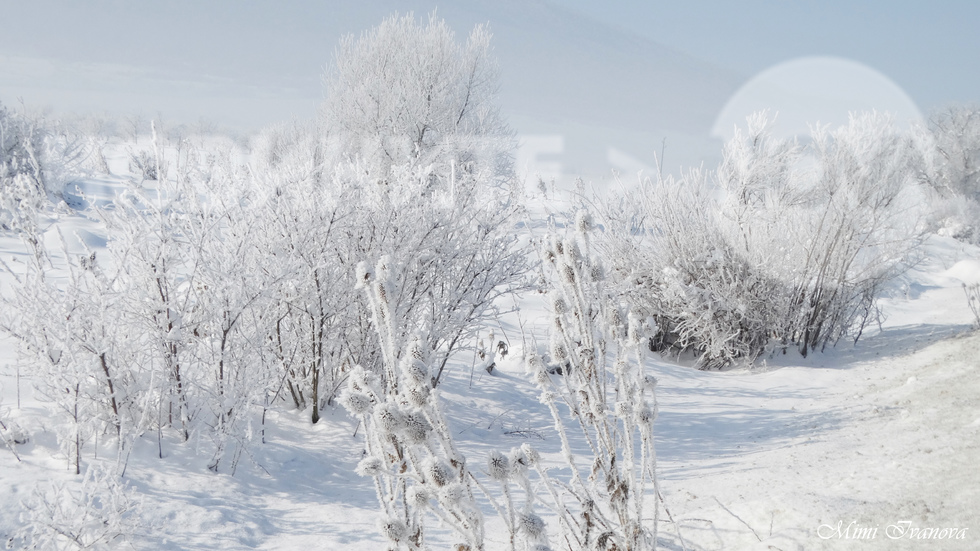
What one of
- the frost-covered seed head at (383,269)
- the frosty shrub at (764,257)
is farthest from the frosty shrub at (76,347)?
the frosty shrub at (764,257)

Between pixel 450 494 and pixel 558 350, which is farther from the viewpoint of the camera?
pixel 558 350

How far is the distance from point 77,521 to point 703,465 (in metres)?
3.19

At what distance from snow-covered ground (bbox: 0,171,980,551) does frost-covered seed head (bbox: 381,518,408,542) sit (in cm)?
154

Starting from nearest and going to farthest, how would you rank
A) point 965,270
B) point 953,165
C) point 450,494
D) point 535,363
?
point 450,494, point 535,363, point 965,270, point 953,165

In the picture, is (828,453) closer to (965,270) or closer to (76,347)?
(76,347)

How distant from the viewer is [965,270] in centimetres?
1447

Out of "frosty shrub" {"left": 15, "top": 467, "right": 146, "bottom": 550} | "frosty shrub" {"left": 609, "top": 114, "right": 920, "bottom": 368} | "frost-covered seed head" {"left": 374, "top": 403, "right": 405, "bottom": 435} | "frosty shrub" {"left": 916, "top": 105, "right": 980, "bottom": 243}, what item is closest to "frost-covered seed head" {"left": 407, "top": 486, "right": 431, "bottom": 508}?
"frost-covered seed head" {"left": 374, "top": 403, "right": 405, "bottom": 435}

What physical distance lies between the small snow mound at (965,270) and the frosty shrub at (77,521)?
1658 cm

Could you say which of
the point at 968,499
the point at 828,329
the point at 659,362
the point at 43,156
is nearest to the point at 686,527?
the point at 968,499

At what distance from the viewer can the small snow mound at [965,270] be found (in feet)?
45.6

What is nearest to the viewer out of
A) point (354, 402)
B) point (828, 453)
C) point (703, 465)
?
point (354, 402)

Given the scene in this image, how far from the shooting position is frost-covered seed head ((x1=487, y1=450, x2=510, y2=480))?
3.58ft

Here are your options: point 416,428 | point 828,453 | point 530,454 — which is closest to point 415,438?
point 416,428

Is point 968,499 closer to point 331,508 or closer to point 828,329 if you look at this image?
point 331,508
